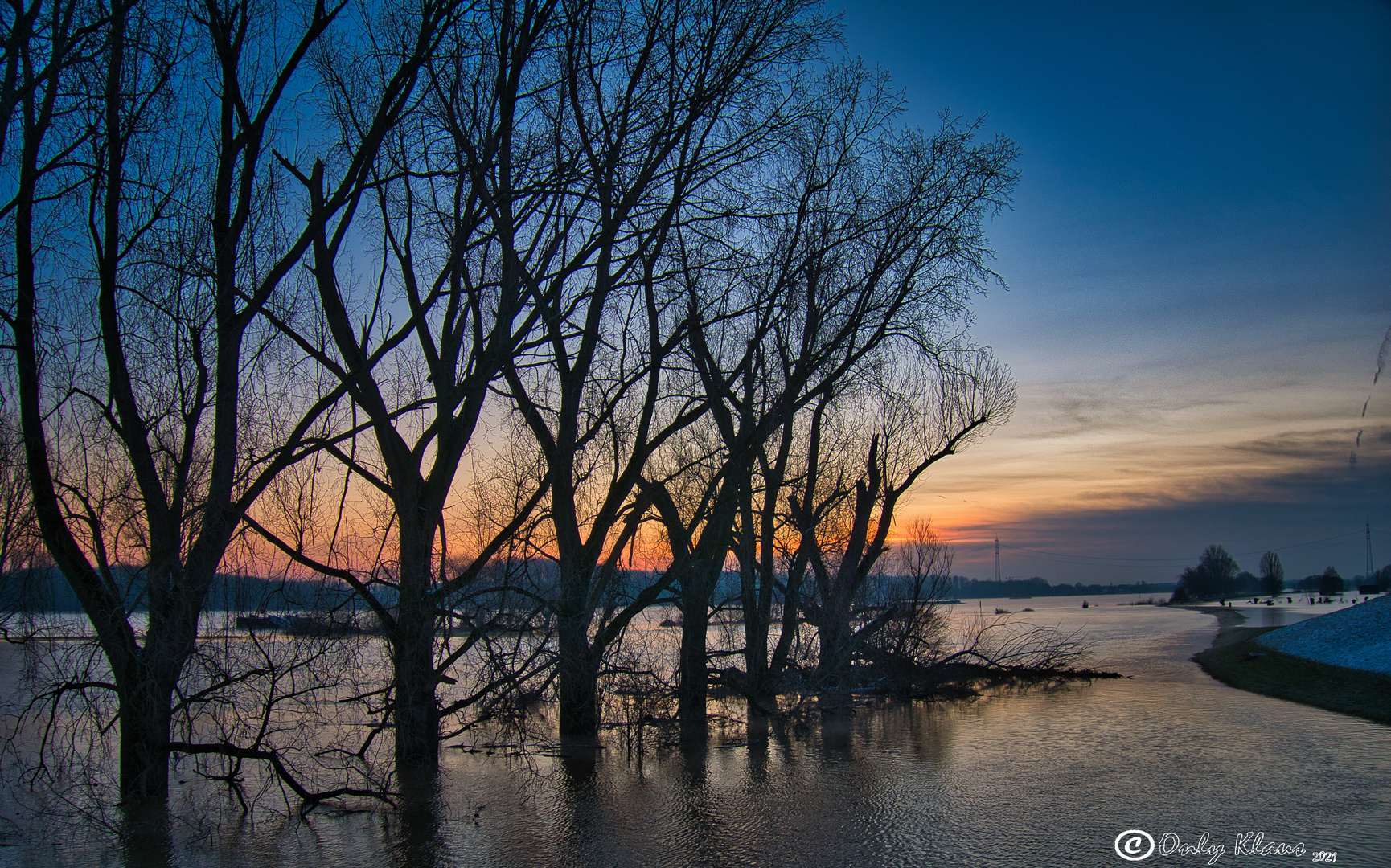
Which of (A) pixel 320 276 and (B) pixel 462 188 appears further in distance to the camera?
(B) pixel 462 188

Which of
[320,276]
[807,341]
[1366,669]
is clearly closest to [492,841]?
[320,276]

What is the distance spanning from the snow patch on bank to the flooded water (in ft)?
25.6

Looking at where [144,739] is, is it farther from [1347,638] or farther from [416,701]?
[1347,638]

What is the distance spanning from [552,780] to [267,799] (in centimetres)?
342

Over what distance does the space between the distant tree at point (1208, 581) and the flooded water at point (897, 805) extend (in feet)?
358

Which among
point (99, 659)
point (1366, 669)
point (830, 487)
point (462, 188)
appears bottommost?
point (1366, 669)

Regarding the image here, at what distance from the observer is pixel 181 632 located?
354 inches

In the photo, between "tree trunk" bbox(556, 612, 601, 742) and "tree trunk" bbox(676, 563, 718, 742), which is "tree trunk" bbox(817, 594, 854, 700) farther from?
"tree trunk" bbox(556, 612, 601, 742)

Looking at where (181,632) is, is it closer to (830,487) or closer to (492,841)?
(492,841)

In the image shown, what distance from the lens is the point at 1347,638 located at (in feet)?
79.6

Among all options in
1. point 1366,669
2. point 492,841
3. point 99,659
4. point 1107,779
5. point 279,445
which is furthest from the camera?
point 1366,669
